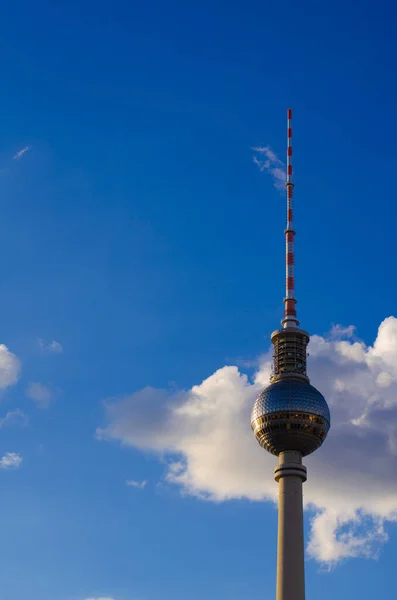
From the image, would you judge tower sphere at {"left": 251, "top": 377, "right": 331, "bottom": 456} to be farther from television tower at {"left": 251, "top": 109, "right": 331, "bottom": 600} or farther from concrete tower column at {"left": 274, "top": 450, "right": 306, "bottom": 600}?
concrete tower column at {"left": 274, "top": 450, "right": 306, "bottom": 600}

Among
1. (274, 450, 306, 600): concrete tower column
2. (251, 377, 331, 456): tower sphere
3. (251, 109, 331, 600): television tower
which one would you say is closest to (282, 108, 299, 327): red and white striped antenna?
(251, 109, 331, 600): television tower

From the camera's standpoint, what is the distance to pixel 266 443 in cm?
13662

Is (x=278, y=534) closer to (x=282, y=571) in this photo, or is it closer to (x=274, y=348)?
(x=282, y=571)

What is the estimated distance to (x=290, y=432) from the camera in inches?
5271

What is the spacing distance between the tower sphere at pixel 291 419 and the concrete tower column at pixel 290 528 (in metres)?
2.24

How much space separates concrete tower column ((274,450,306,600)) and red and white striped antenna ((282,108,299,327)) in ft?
80.4

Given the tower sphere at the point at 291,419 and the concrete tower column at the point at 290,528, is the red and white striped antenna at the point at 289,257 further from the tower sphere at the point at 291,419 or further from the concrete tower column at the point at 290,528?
the concrete tower column at the point at 290,528

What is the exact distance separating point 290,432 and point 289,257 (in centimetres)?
3337

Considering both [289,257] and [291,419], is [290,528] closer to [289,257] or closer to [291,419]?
[291,419]

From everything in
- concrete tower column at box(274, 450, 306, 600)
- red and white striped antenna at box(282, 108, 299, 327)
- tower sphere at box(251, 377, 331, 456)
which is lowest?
concrete tower column at box(274, 450, 306, 600)

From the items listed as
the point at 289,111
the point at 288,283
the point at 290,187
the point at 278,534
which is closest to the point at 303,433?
the point at 278,534

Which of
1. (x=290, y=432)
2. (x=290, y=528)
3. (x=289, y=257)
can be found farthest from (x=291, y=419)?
(x=289, y=257)

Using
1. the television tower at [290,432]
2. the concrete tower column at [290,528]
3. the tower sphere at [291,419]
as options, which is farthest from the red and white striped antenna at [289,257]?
the concrete tower column at [290,528]

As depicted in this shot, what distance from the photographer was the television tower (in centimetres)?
12531
